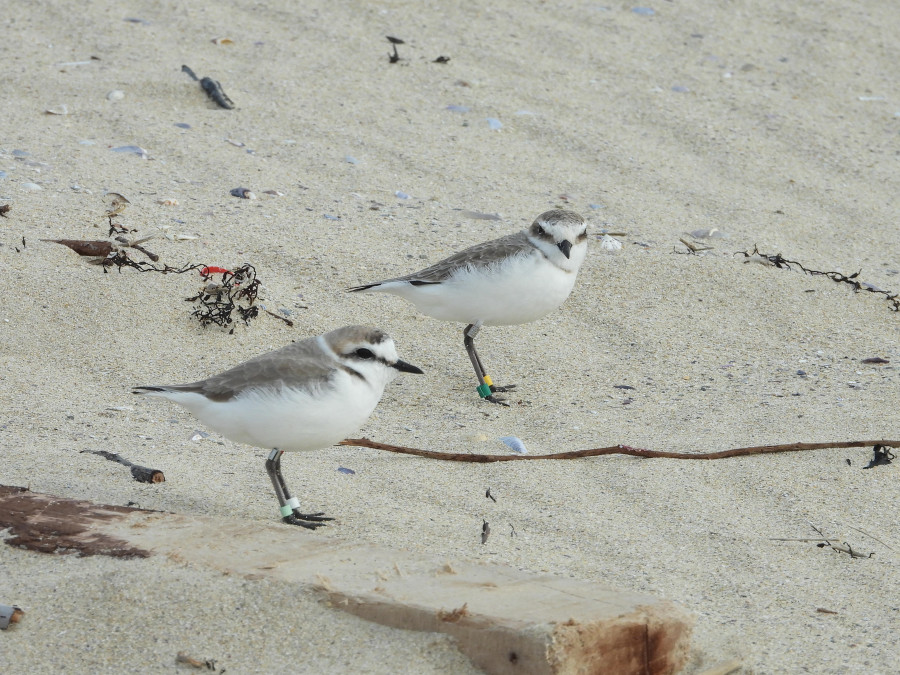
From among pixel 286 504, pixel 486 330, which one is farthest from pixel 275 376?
pixel 486 330

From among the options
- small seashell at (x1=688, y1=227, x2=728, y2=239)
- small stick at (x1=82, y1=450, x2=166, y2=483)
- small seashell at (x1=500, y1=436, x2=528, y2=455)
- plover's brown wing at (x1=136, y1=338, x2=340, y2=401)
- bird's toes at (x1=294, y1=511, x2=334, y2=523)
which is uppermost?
plover's brown wing at (x1=136, y1=338, x2=340, y2=401)

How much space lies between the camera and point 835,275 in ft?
23.6

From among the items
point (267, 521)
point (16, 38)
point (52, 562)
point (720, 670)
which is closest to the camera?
point (720, 670)

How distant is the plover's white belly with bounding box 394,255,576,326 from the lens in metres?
5.94

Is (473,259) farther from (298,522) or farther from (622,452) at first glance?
(298,522)

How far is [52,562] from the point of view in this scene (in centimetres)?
346

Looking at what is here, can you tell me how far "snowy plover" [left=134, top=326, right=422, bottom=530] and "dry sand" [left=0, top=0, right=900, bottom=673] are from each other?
0.34m

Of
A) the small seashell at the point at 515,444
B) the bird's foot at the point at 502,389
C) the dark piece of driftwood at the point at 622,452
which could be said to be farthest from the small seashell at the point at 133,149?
the small seashell at the point at 515,444

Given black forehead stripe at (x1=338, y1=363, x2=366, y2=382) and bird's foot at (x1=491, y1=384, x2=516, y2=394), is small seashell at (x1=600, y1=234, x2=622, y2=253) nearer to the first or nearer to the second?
bird's foot at (x1=491, y1=384, x2=516, y2=394)

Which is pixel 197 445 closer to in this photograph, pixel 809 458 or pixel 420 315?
pixel 420 315

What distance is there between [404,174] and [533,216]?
1.00 metres

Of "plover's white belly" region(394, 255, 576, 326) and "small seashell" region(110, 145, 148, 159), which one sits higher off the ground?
"plover's white belly" region(394, 255, 576, 326)

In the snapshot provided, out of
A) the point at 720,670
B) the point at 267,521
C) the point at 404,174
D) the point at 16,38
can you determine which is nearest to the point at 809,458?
the point at 720,670

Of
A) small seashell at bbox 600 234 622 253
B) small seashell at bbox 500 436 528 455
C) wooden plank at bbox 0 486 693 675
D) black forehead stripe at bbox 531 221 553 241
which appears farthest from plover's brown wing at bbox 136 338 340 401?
small seashell at bbox 600 234 622 253
